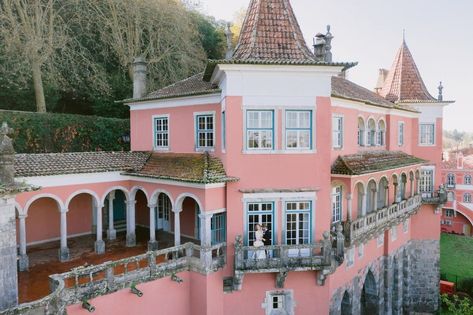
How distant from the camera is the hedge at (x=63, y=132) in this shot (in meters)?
23.2

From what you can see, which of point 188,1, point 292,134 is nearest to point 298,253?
point 292,134

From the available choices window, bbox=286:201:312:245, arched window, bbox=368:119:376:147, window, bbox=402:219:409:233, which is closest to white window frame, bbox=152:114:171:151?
window, bbox=286:201:312:245

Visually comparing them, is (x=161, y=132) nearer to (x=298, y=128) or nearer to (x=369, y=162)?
(x=298, y=128)

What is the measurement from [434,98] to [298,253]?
21.7m

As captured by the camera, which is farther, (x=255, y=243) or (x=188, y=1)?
(x=188, y=1)

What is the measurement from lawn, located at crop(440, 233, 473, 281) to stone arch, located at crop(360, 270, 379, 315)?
15.8 meters

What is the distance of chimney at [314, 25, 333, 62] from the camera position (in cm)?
2221

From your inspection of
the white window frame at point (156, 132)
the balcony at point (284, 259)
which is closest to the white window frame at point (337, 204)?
the balcony at point (284, 259)

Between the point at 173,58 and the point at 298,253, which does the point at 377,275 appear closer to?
the point at 298,253

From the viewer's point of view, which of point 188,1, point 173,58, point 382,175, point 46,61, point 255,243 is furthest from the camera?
point 188,1

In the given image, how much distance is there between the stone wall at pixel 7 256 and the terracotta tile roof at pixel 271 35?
1021cm

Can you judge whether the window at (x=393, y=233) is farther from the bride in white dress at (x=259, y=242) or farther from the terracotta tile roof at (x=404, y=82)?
the bride in white dress at (x=259, y=242)

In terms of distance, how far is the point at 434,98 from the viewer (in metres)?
31.5

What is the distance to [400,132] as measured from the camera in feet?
94.6
